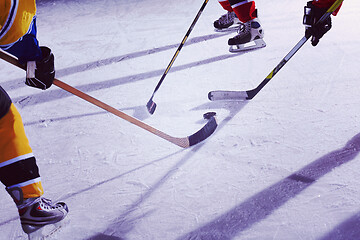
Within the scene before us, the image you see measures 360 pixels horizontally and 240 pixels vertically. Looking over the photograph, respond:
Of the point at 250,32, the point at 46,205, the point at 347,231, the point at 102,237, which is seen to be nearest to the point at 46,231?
the point at 46,205

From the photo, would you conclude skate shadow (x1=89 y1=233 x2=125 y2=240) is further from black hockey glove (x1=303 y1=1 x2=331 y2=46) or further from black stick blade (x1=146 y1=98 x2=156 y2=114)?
black hockey glove (x1=303 y1=1 x2=331 y2=46)

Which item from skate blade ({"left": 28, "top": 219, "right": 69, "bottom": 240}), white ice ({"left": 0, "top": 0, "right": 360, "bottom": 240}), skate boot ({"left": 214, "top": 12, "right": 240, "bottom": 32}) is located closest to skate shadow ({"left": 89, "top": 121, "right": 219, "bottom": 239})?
white ice ({"left": 0, "top": 0, "right": 360, "bottom": 240})

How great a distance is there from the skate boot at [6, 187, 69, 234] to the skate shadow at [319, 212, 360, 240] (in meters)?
0.88

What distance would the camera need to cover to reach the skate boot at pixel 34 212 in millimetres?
996

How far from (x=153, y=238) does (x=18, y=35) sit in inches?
29.3

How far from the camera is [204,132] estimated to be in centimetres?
148

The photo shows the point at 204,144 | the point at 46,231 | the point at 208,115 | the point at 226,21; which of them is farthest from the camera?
the point at 226,21

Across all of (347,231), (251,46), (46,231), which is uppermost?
(251,46)

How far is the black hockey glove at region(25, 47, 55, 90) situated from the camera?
0.99 meters

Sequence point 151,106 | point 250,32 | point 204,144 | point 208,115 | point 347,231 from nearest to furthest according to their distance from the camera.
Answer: point 347,231 < point 204,144 < point 208,115 < point 151,106 < point 250,32

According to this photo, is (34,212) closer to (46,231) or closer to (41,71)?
(46,231)

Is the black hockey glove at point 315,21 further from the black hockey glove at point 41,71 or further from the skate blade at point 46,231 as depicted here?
the skate blade at point 46,231

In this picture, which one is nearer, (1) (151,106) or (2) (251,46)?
(1) (151,106)

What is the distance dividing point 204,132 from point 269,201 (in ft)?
1.58
